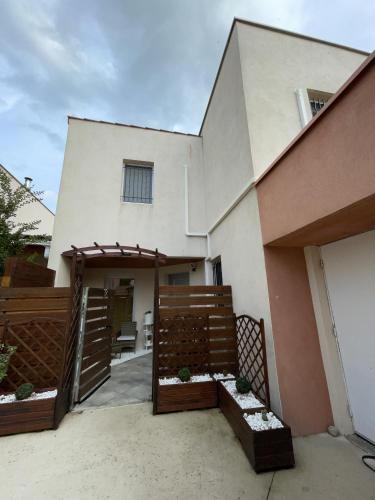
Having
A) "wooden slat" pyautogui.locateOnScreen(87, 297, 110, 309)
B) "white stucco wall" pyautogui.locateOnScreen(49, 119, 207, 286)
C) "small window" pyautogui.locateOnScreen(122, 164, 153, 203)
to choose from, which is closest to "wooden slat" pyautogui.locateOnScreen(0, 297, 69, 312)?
"wooden slat" pyautogui.locateOnScreen(87, 297, 110, 309)

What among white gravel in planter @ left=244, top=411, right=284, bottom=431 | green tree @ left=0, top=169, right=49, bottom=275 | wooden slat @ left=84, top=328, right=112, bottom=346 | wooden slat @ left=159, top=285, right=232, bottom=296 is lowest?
white gravel in planter @ left=244, top=411, right=284, bottom=431

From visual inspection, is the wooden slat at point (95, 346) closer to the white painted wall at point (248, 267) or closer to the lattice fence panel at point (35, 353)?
the lattice fence panel at point (35, 353)

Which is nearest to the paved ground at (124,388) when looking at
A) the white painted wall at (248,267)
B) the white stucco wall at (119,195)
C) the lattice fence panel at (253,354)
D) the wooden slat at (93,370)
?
the wooden slat at (93,370)

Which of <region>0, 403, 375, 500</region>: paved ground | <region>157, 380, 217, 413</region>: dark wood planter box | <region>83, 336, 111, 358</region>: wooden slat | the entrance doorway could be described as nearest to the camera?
<region>0, 403, 375, 500</region>: paved ground

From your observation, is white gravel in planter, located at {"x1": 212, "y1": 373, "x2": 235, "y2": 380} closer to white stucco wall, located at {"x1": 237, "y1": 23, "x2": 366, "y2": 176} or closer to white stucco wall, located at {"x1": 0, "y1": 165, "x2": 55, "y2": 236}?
white stucco wall, located at {"x1": 237, "y1": 23, "x2": 366, "y2": 176}

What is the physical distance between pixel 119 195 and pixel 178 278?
395 centimetres

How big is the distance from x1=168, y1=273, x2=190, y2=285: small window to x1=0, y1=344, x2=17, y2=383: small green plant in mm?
5481

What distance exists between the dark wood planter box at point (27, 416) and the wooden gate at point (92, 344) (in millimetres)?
781

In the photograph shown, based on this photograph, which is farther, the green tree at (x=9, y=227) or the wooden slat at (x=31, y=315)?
the green tree at (x=9, y=227)

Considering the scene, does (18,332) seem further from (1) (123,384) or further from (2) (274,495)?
(2) (274,495)

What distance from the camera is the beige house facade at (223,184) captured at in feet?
11.1

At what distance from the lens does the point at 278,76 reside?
4676 millimetres

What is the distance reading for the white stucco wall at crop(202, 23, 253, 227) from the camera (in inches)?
176

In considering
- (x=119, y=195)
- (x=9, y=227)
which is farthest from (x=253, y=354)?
(x=9, y=227)
